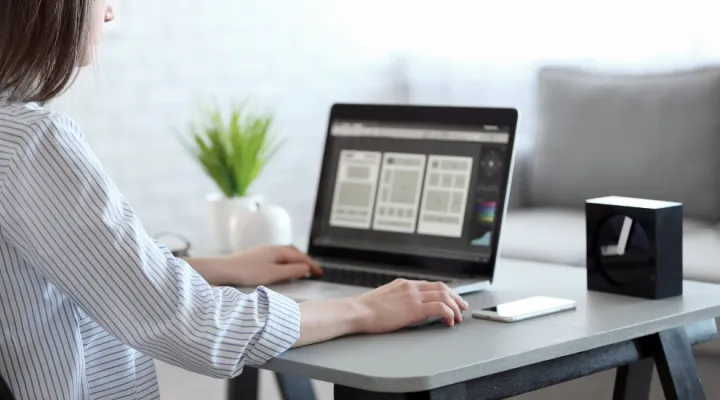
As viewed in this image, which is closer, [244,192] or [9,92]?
[9,92]

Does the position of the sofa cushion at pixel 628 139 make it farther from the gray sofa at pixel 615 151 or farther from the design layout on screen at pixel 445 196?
the design layout on screen at pixel 445 196

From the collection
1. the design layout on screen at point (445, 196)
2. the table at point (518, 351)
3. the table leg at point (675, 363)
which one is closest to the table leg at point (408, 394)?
the table at point (518, 351)

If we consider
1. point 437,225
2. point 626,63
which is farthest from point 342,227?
point 626,63

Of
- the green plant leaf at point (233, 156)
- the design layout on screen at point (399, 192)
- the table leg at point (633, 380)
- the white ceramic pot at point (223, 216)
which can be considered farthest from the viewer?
the green plant leaf at point (233, 156)

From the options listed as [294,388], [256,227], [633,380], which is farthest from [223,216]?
[633,380]

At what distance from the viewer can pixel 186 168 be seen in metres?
3.97

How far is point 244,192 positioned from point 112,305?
1232 millimetres

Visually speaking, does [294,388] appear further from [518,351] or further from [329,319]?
[518,351]

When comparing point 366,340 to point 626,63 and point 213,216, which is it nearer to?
point 213,216

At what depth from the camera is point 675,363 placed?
1.46 meters

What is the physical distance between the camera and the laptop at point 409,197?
1.74m

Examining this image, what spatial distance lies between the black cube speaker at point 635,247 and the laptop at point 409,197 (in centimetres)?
16

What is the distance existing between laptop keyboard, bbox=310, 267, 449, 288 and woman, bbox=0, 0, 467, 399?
0.39m

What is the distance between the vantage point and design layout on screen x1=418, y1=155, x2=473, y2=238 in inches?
70.0
